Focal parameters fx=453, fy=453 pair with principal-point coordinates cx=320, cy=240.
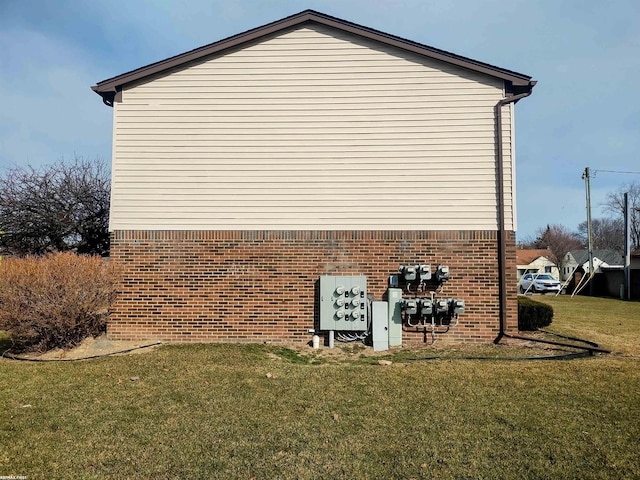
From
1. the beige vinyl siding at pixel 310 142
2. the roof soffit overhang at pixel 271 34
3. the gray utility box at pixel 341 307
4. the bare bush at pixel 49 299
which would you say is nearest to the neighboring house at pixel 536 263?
the beige vinyl siding at pixel 310 142

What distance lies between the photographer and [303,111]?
30.2ft

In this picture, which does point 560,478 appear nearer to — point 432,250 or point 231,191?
point 432,250

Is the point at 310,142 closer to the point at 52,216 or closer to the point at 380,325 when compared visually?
the point at 380,325

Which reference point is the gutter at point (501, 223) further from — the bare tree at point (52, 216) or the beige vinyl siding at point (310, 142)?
the bare tree at point (52, 216)

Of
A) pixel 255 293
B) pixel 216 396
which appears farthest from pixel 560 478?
pixel 255 293

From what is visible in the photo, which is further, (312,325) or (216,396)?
(312,325)

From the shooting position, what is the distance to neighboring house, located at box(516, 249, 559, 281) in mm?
57094

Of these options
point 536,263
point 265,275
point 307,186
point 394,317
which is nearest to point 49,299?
point 265,275

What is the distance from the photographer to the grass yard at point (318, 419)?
3645 mm

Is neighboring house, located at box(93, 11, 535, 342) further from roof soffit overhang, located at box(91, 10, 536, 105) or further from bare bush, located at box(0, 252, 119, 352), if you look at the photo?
bare bush, located at box(0, 252, 119, 352)

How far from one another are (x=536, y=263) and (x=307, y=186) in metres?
56.5

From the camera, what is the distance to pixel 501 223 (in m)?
8.80

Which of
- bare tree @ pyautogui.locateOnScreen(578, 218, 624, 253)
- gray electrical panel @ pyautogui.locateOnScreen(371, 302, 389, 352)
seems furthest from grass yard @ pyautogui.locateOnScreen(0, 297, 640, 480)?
bare tree @ pyautogui.locateOnScreen(578, 218, 624, 253)

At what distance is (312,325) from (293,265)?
1233mm
